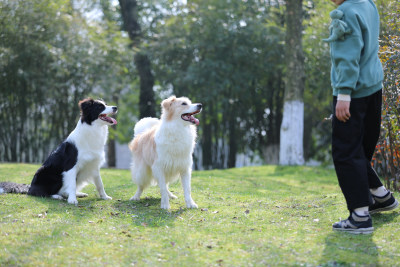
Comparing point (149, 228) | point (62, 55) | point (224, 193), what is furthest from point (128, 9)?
point (149, 228)

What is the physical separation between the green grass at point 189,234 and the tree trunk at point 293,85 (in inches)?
248

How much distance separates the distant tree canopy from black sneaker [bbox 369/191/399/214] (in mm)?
9766

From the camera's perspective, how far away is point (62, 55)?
45.4 ft

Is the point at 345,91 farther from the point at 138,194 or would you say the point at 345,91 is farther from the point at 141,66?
the point at 141,66

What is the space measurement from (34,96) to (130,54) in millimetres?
3386

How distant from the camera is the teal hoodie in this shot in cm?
396

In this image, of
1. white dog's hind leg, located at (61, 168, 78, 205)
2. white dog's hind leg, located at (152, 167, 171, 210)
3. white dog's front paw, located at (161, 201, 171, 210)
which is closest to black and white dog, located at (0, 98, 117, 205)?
white dog's hind leg, located at (61, 168, 78, 205)

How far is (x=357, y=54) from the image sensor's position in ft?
13.0

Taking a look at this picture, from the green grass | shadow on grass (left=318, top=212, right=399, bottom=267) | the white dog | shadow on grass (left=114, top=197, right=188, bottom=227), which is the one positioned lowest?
shadow on grass (left=114, top=197, right=188, bottom=227)

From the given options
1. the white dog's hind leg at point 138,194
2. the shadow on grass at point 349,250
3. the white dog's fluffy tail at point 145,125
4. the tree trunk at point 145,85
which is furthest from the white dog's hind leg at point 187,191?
the tree trunk at point 145,85

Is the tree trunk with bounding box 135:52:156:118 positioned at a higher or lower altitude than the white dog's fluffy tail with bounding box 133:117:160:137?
higher

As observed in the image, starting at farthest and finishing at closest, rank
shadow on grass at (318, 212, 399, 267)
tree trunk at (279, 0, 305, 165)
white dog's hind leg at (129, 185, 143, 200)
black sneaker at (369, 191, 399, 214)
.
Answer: tree trunk at (279, 0, 305, 165), white dog's hind leg at (129, 185, 143, 200), black sneaker at (369, 191, 399, 214), shadow on grass at (318, 212, 399, 267)

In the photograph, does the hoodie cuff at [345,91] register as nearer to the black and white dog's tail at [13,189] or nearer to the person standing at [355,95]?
the person standing at [355,95]

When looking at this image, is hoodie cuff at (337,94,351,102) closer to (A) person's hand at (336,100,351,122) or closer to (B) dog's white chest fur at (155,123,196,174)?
(A) person's hand at (336,100,351,122)
